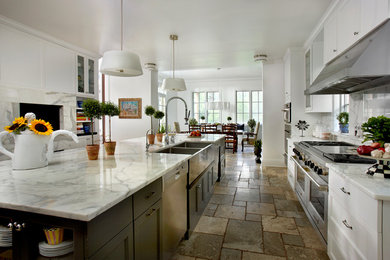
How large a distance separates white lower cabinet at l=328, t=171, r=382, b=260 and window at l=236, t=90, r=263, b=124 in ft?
26.6

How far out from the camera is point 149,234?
4.72 feet

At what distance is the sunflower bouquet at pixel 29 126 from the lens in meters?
1.42

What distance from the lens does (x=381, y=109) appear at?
2387 millimetres

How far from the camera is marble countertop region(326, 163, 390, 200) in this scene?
115 cm

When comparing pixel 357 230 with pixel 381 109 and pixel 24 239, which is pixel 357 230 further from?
pixel 24 239

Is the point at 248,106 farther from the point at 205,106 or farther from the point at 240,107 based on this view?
the point at 205,106

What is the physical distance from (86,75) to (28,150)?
3855mm

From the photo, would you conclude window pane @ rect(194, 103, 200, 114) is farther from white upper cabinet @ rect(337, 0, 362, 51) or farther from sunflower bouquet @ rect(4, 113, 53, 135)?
sunflower bouquet @ rect(4, 113, 53, 135)

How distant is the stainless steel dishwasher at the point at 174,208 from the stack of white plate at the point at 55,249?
27.9 inches

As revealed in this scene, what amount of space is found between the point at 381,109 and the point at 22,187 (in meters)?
3.17

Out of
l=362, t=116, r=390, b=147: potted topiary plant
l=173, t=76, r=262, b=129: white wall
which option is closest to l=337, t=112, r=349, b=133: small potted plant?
l=362, t=116, r=390, b=147: potted topiary plant

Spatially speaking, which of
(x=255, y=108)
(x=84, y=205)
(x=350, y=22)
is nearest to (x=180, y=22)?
(x=350, y=22)

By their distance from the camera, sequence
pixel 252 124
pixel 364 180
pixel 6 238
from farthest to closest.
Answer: pixel 252 124 < pixel 364 180 < pixel 6 238

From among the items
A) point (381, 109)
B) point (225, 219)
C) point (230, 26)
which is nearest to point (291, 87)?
point (230, 26)
